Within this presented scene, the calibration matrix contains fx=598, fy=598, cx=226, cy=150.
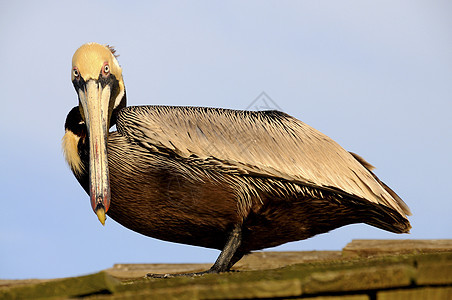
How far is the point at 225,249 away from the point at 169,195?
0.64 meters

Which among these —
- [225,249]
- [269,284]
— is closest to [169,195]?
[225,249]

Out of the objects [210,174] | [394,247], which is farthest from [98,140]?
[394,247]

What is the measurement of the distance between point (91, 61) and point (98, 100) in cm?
36

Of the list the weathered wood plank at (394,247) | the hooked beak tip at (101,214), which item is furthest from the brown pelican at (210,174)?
the weathered wood plank at (394,247)

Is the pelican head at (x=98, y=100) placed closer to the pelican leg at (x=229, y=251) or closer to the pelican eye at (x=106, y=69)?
the pelican eye at (x=106, y=69)

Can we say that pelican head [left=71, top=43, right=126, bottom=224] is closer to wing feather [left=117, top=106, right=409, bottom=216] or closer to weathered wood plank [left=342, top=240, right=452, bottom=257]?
wing feather [left=117, top=106, right=409, bottom=216]

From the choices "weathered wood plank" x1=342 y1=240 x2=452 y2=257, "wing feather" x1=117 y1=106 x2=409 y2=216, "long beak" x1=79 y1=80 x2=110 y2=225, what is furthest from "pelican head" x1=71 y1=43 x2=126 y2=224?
"weathered wood plank" x1=342 y1=240 x2=452 y2=257

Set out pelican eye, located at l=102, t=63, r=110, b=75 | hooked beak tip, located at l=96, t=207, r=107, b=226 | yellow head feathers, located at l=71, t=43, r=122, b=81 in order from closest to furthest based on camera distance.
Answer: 1. hooked beak tip, located at l=96, t=207, r=107, b=226
2. yellow head feathers, located at l=71, t=43, r=122, b=81
3. pelican eye, located at l=102, t=63, r=110, b=75

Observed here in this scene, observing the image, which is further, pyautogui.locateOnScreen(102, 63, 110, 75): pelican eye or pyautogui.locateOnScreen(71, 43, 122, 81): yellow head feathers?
pyautogui.locateOnScreen(102, 63, 110, 75): pelican eye

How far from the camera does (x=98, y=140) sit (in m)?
4.95

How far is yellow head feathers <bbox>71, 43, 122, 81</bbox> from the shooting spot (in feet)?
17.2

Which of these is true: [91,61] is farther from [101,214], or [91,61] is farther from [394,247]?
[394,247]

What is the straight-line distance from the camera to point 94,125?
5039mm

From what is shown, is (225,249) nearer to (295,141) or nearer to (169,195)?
(169,195)
